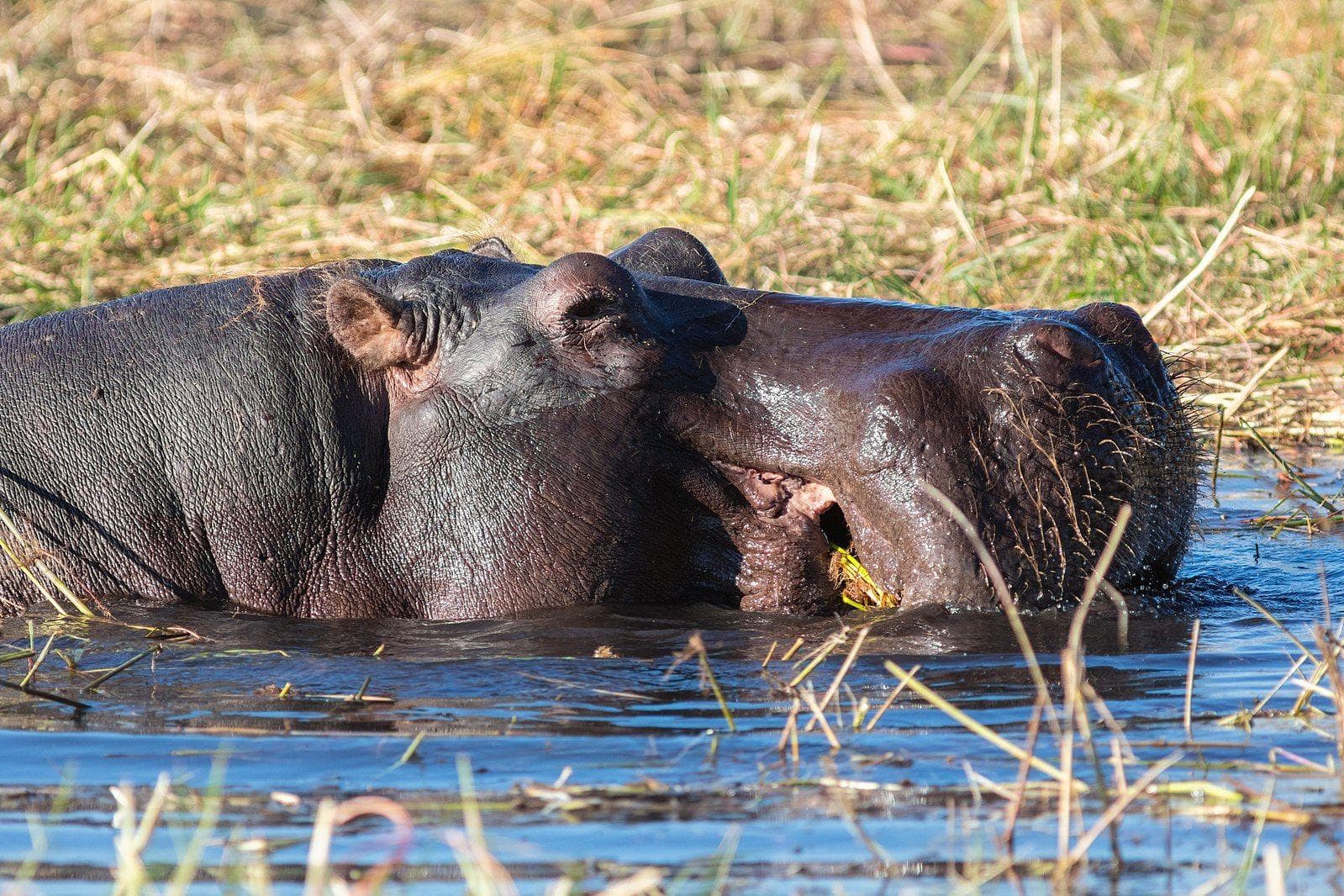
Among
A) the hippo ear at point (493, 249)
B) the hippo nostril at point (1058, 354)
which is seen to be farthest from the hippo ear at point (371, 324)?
the hippo nostril at point (1058, 354)

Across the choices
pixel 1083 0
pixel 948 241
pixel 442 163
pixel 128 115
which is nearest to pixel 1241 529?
pixel 948 241

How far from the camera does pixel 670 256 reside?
4.38 metres

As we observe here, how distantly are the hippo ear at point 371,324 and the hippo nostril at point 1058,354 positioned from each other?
1.35 m

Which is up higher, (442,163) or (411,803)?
(442,163)

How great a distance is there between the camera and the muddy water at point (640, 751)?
2.46 metres

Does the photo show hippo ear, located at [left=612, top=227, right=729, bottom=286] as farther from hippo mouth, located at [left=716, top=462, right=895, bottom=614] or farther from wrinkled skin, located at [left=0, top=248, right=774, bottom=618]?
hippo mouth, located at [left=716, top=462, right=895, bottom=614]

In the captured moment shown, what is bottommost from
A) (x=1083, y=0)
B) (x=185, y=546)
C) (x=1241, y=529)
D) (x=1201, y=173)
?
(x=1241, y=529)

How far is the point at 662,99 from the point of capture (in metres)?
10.7

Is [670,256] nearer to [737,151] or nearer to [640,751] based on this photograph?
[640,751]

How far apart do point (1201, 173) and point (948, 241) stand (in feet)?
4.71

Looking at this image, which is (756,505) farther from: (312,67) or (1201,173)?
(312,67)

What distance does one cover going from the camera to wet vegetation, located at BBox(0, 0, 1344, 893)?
254cm

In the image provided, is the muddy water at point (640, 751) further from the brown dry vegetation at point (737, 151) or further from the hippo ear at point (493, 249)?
the brown dry vegetation at point (737, 151)

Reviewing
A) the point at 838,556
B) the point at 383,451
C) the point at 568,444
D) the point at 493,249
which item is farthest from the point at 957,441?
the point at 493,249
